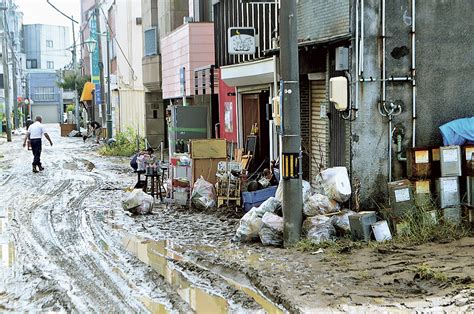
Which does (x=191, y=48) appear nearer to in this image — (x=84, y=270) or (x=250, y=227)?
(x=250, y=227)

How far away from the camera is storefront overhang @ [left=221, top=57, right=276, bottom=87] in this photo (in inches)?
616

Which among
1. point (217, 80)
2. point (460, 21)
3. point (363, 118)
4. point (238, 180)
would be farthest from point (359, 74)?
point (217, 80)

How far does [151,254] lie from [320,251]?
2.63 meters

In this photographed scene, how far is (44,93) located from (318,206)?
3949 inches

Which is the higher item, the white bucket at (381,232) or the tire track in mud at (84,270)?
the white bucket at (381,232)

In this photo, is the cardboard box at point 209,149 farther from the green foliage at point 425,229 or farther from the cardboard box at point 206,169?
the green foliage at point 425,229

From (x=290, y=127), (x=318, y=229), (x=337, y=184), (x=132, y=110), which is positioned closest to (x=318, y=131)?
(x=337, y=184)

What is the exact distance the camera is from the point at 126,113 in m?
38.8

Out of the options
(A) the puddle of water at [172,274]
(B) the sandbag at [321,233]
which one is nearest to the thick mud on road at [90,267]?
(A) the puddle of water at [172,274]

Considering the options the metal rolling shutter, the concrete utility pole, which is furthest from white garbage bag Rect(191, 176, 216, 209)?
the concrete utility pole

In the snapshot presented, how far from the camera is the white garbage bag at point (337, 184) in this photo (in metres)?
10.8

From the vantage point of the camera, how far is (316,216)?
34.4ft

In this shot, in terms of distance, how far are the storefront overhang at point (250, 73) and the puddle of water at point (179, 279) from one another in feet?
17.4

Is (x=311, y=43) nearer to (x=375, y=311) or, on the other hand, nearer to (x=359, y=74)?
(x=359, y=74)
